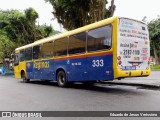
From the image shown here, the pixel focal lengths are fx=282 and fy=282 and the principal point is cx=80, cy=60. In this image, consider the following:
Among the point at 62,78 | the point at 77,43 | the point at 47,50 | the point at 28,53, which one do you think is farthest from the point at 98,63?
the point at 28,53

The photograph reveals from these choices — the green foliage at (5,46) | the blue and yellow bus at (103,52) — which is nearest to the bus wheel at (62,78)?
the blue and yellow bus at (103,52)

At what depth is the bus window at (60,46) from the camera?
49.4ft

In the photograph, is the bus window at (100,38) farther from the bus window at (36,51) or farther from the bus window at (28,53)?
the bus window at (28,53)

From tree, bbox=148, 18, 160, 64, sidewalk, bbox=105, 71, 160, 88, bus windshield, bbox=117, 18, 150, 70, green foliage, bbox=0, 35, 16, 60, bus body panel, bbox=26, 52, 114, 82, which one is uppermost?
tree, bbox=148, 18, 160, 64

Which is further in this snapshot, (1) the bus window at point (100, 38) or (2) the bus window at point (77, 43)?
(2) the bus window at point (77, 43)

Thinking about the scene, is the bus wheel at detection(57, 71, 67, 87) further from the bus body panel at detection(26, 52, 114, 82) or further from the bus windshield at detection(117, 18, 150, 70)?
the bus windshield at detection(117, 18, 150, 70)

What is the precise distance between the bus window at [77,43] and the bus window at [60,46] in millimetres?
576

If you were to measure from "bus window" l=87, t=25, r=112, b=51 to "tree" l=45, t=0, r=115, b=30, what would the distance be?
7.07 meters

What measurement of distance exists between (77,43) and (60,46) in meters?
Result: 1.86

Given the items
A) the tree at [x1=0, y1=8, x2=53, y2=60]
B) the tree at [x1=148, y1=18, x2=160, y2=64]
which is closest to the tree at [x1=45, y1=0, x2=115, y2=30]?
the tree at [x1=0, y1=8, x2=53, y2=60]

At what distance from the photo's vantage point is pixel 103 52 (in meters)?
11.9

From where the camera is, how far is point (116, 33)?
1146 centimetres

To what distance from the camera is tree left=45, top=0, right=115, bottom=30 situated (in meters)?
19.7

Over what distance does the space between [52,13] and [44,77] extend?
7.78 metres
